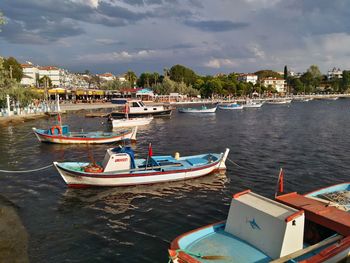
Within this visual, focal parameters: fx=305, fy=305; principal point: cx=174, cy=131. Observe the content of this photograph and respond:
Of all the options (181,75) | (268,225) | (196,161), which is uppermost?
(181,75)

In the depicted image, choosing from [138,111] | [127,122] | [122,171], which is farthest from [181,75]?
[122,171]

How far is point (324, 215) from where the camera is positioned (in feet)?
34.2

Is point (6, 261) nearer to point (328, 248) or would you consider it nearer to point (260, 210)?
point (260, 210)

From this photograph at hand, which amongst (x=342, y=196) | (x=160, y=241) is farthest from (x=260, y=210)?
(x=342, y=196)

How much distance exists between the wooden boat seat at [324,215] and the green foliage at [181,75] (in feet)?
505

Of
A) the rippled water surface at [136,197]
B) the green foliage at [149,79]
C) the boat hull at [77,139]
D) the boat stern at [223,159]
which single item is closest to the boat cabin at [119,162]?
the rippled water surface at [136,197]

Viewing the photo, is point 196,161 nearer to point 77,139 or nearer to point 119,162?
point 119,162

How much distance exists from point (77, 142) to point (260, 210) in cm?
2962

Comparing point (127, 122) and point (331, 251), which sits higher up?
point (127, 122)

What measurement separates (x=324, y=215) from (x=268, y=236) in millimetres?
2622

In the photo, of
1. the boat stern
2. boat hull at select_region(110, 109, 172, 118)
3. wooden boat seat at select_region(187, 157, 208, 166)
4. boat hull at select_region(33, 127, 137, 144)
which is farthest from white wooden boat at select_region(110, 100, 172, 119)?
the boat stern

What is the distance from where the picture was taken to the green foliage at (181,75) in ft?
540


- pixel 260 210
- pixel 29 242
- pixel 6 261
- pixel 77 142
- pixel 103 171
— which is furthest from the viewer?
pixel 77 142

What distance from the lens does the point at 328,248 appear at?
361 inches
